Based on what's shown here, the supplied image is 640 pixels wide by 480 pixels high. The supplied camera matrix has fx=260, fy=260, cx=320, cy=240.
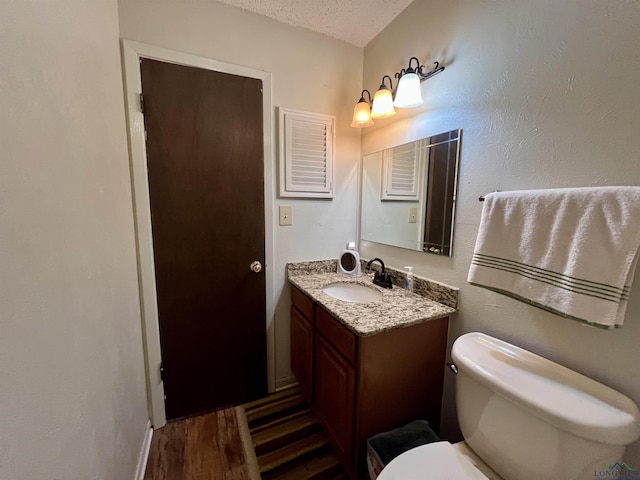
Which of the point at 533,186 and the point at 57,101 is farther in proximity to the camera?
the point at 533,186

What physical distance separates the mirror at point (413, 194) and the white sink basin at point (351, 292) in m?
0.34

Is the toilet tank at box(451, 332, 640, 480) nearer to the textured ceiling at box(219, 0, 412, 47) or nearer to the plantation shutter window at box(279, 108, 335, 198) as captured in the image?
the plantation shutter window at box(279, 108, 335, 198)

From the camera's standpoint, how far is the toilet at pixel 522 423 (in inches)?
26.5

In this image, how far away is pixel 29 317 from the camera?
21.2 inches

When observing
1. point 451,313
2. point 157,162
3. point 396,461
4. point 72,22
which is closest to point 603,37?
point 451,313

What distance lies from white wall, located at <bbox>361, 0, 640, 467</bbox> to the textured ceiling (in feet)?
0.60

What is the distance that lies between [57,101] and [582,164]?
5.09 feet

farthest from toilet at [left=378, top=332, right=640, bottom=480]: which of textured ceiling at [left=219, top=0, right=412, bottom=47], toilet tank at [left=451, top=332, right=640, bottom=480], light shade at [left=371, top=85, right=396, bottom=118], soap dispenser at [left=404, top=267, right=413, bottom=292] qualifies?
textured ceiling at [left=219, top=0, right=412, bottom=47]

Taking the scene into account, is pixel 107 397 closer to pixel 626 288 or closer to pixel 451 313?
pixel 451 313

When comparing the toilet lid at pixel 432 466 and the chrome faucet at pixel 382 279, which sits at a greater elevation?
the chrome faucet at pixel 382 279

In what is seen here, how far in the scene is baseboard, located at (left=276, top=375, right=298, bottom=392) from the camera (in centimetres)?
185

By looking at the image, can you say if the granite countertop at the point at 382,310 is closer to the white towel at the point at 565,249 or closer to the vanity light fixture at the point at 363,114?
the white towel at the point at 565,249

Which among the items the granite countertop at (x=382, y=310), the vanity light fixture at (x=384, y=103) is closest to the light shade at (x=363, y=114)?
the vanity light fixture at (x=384, y=103)

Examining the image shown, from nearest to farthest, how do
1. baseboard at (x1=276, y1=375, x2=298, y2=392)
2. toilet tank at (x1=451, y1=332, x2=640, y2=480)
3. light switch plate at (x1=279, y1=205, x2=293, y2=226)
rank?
1. toilet tank at (x1=451, y1=332, x2=640, y2=480)
2. light switch plate at (x1=279, y1=205, x2=293, y2=226)
3. baseboard at (x1=276, y1=375, x2=298, y2=392)
